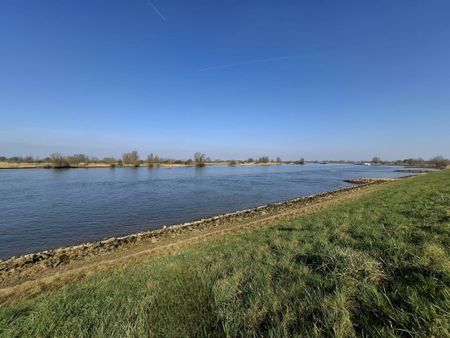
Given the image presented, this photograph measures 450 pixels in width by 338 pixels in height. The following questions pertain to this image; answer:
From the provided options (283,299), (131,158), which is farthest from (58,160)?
(283,299)

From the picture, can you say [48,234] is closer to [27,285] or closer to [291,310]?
[27,285]

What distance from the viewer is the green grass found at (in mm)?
2975

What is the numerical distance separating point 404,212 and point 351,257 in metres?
6.36

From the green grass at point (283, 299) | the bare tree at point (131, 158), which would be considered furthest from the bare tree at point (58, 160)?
the green grass at point (283, 299)

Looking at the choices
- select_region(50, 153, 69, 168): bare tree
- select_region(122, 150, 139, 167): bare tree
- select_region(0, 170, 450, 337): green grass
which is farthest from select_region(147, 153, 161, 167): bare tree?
select_region(0, 170, 450, 337): green grass

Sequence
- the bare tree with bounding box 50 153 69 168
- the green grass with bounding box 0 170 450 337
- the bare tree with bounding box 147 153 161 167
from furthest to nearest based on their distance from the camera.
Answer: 1. the bare tree with bounding box 147 153 161 167
2. the bare tree with bounding box 50 153 69 168
3. the green grass with bounding box 0 170 450 337

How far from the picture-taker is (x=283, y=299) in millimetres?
3729

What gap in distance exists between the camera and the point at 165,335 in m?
3.17

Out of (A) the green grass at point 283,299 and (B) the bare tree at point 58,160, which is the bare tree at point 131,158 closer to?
(B) the bare tree at point 58,160

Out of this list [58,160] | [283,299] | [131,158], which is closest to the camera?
[283,299]

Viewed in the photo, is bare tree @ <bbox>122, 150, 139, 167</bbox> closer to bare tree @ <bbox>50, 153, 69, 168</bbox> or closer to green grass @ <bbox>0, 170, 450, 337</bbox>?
bare tree @ <bbox>50, 153, 69, 168</bbox>

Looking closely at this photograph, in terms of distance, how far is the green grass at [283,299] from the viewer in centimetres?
297

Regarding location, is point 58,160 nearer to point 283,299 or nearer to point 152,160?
point 152,160

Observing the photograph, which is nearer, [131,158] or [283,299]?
[283,299]
